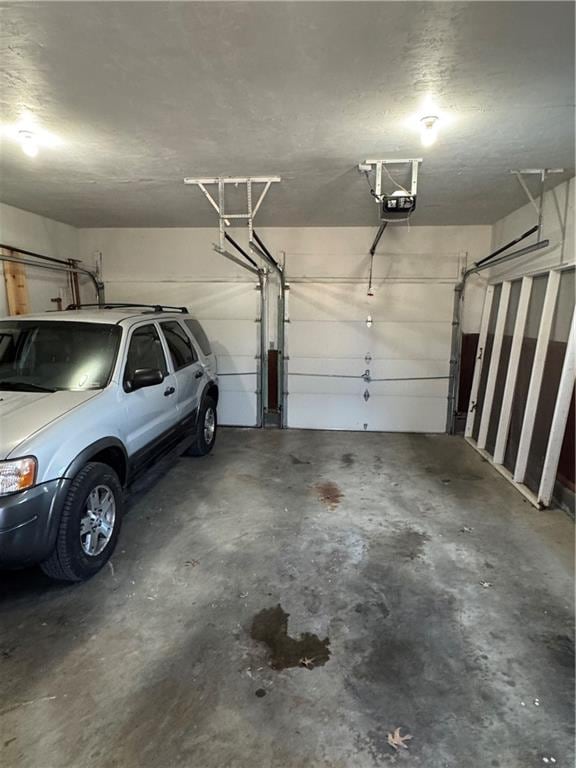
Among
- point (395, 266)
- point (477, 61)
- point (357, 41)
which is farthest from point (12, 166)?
point (395, 266)

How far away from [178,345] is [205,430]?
1.24m

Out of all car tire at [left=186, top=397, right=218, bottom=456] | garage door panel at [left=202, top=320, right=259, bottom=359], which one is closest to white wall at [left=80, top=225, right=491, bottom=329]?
garage door panel at [left=202, top=320, right=259, bottom=359]

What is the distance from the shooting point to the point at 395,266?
6.01m

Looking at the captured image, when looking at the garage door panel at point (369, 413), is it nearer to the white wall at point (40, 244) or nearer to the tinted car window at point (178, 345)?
the tinted car window at point (178, 345)

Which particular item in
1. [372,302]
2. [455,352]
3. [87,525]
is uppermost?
[372,302]

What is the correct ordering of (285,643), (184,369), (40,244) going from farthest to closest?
(40,244) → (184,369) → (285,643)

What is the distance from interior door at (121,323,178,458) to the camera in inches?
125

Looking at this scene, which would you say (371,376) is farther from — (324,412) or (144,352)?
(144,352)

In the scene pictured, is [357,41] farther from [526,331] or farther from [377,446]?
[377,446]

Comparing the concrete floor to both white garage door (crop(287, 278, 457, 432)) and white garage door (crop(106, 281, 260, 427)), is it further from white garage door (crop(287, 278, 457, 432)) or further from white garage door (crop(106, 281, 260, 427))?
white garage door (crop(106, 281, 260, 427))

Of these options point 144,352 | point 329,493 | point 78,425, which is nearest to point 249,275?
point 144,352

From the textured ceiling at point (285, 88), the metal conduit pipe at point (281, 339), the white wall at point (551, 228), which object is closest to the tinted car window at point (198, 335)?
the metal conduit pipe at point (281, 339)

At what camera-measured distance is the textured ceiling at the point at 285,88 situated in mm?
1722

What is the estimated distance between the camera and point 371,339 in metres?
6.19
